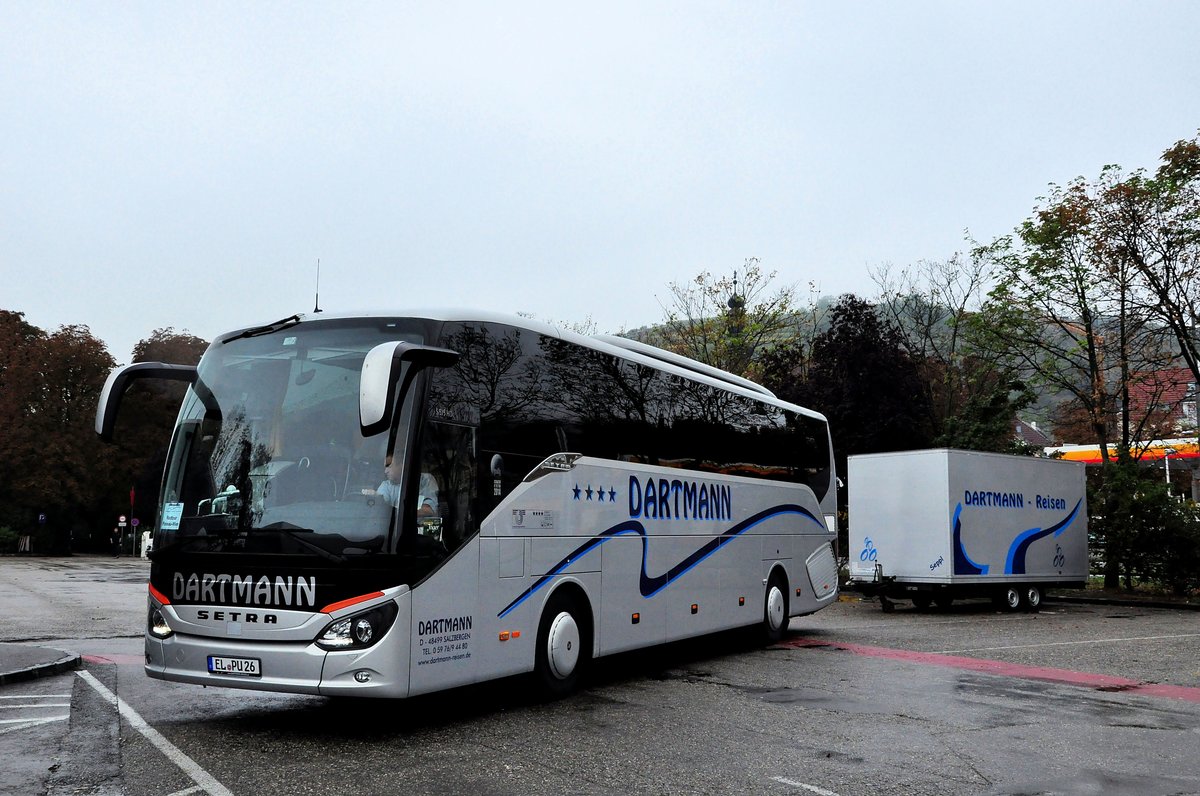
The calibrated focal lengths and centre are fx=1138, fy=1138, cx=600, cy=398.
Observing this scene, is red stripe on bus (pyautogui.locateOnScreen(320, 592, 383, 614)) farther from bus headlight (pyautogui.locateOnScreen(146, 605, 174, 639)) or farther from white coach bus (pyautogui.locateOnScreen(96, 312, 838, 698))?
bus headlight (pyautogui.locateOnScreen(146, 605, 174, 639))

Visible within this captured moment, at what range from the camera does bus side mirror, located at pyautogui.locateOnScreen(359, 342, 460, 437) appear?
752cm

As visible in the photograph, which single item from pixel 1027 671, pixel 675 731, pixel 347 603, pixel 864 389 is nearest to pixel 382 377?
pixel 347 603

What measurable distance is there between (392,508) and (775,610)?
9034 mm

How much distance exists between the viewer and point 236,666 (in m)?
8.51

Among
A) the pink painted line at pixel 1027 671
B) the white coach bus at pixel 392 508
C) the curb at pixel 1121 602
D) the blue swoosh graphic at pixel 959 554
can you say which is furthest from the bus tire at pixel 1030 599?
the white coach bus at pixel 392 508

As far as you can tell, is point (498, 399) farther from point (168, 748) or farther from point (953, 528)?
point (953, 528)

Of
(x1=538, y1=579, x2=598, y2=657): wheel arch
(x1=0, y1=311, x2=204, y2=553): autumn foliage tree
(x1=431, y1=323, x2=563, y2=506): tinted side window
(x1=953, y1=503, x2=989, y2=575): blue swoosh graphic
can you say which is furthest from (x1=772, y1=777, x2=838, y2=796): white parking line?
(x1=0, y1=311, x2=204, y2=553): autumn foliage tree

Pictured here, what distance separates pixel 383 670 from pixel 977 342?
94.6ft

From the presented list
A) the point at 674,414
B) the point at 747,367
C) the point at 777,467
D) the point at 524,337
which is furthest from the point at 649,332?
the point at 524,337

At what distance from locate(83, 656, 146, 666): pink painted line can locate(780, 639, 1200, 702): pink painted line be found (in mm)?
8553

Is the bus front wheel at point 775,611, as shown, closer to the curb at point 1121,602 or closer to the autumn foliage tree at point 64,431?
the curb at point 1121,602

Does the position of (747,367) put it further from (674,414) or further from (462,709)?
(462,709)

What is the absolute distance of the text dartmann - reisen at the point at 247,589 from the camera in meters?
8.41

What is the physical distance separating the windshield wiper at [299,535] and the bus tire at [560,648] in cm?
272
